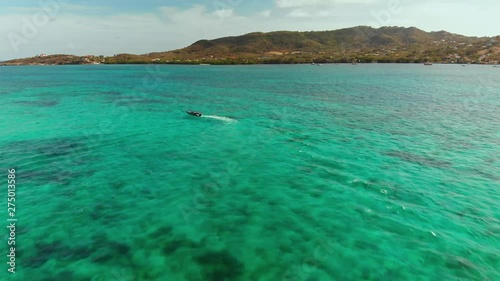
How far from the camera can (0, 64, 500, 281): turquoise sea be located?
18688 mm

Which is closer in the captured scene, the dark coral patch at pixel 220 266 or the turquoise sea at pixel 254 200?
the dark coral patch at pixel 220 266

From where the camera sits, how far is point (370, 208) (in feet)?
83.5

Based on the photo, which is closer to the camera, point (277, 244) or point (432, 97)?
point (277, 244)

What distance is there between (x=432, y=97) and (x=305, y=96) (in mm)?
39034

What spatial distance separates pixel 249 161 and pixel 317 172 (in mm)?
8727

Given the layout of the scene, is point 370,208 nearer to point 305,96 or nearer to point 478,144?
point 478,144

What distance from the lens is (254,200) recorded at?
27.1 m

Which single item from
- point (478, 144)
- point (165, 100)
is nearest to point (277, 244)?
point (478, 144)

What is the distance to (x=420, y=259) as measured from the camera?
19.3m

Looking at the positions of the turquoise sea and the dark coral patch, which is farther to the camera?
the turquoise sea

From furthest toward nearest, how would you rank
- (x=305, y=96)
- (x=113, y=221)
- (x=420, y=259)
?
1. (x=305, y=96)
2. (x=113, y=221)
3. (x=420, y=259)

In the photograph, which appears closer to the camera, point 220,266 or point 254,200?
point 220,266

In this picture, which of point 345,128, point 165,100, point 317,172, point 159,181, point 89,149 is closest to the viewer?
Result: point 159,181

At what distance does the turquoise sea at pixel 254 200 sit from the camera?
18.7 metres
